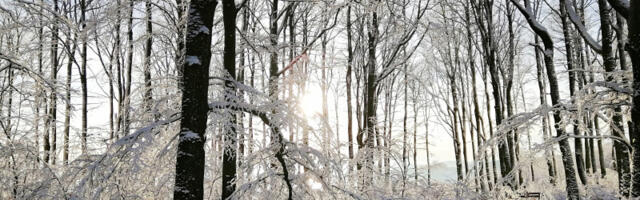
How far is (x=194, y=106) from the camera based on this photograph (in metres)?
3.93

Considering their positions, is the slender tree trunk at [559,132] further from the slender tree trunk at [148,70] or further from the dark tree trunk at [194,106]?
the slender tree trunk at [148,70]

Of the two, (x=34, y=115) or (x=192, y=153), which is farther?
(x=34, y=115)

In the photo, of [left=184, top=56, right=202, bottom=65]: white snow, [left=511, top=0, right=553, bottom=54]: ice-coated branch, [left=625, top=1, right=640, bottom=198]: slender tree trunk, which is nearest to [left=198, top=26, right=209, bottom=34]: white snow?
[left=184, top=56, right=202, bottom=65]: white snow

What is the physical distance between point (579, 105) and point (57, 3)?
15000mm

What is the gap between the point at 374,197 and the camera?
5910 mm

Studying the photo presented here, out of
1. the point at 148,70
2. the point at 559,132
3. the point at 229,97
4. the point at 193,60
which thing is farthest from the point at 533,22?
the point at 148,70

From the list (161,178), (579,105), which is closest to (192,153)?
(161,178)

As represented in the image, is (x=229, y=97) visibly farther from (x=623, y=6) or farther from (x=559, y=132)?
(x=559, y=132)

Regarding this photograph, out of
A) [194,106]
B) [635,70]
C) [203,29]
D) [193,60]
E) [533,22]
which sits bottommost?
[194,106]

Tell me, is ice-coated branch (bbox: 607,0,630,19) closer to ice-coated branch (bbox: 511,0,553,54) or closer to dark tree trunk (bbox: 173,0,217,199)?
ice-coated branch (bbox: 511,0,553,54)

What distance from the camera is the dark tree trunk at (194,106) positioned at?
12.6 feet

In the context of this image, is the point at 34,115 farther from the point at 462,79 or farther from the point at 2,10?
the point at 462,79

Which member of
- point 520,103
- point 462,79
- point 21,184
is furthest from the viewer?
point 520,103

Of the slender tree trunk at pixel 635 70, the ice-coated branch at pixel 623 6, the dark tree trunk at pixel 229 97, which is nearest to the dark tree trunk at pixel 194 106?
the dark tree trunk at pixel 229 97
